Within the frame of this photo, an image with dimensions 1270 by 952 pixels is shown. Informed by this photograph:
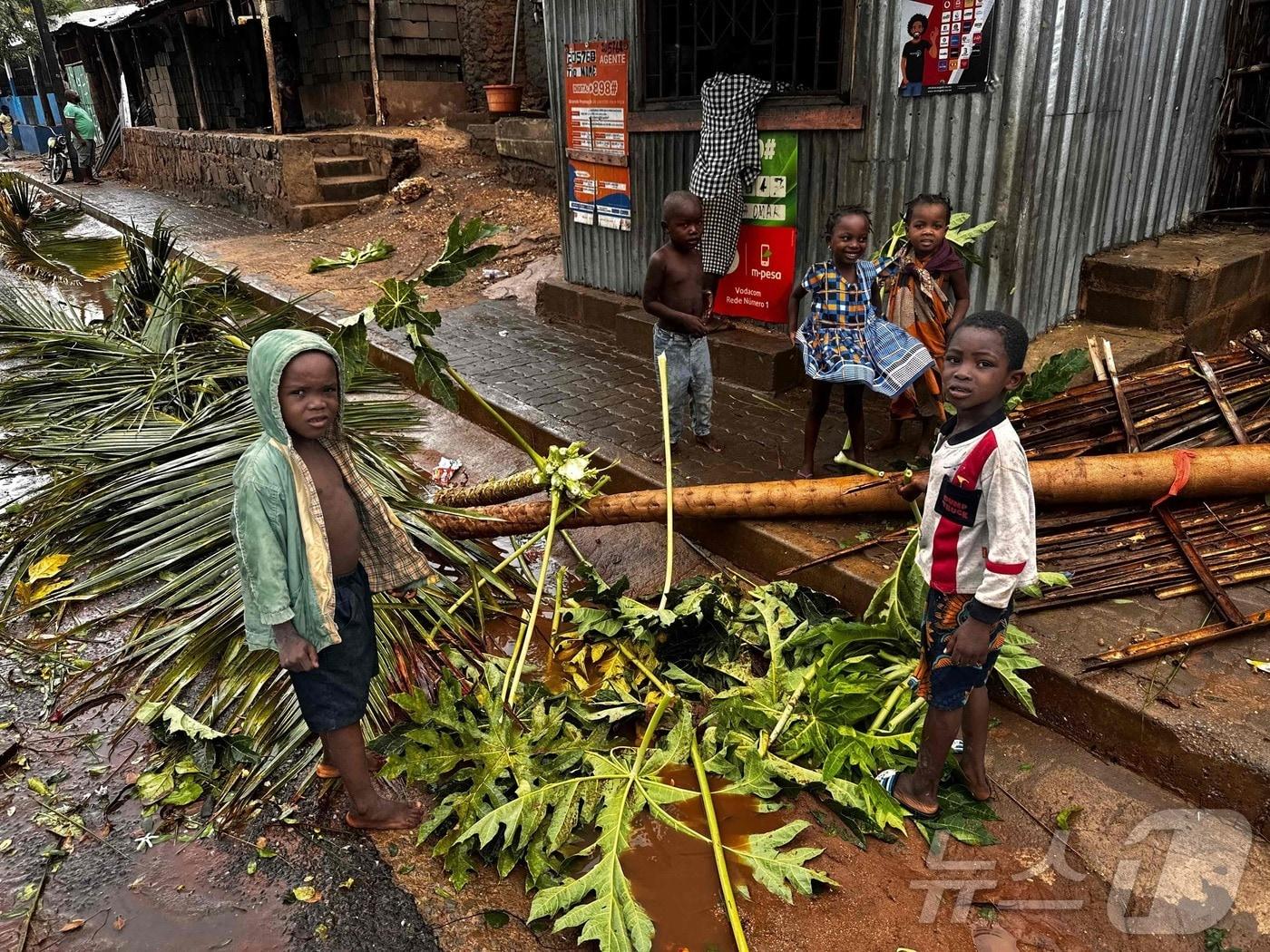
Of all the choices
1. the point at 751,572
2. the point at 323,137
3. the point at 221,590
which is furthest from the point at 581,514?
the point at 323,137

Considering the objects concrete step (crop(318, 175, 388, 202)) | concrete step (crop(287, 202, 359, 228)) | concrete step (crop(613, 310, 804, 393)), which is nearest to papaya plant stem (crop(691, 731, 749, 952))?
concrete step (crop(613, 310, 804, 393))

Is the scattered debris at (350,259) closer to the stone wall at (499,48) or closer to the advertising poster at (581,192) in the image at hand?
the advertising poster at (581,192)

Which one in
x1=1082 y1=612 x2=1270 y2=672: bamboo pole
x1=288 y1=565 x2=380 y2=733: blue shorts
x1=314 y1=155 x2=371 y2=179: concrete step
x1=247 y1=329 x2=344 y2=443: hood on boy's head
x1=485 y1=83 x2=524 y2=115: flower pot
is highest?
x1=485 y1=83 x2=524 y2=115: flower pot

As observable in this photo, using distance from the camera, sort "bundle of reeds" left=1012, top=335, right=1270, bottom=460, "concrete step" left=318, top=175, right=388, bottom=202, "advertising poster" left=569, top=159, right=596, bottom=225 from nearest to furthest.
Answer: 1. "bundle of reeds" left=1012, top=335, right=1270, bottom=460
2. "advertising poster" left=569, top=159, right=596, bottom=225
3. "concrete step" left=318, top=175, right=388, bottom=202

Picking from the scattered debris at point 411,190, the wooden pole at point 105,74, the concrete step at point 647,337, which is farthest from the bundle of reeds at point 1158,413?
the wooden pole at point 105,74

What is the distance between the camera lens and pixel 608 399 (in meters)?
5.89

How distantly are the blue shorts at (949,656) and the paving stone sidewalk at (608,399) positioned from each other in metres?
2.12

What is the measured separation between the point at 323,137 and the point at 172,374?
398 inches

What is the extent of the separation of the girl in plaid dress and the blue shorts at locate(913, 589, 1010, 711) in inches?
72.0

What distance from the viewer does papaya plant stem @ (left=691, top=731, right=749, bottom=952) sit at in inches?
88.1

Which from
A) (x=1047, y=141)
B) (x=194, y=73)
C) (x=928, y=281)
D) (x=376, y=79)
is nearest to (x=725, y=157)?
(x=1047, y=141)

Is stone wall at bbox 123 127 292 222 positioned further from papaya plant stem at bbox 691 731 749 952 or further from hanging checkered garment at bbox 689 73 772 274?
papaya plant stem at bbox 691 731 749 952

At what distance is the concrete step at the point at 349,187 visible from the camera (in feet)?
43.5

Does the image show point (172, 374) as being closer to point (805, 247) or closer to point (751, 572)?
point (751, 572)
